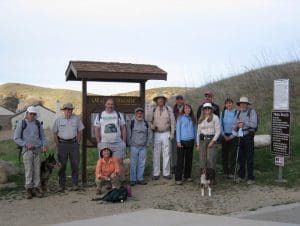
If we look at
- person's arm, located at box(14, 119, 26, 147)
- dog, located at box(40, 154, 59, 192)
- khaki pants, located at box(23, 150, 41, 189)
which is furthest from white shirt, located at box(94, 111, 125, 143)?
person's arm, located at box(14, 119, 26, 147)

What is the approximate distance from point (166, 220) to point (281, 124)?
456cm

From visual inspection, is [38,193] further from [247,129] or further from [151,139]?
[247,129]

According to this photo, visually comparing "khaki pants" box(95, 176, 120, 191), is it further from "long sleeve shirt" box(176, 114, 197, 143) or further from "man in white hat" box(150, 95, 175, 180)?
"long sleeve shirt" box(176, 114, 197, 143)

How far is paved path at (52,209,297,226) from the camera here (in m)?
7.91

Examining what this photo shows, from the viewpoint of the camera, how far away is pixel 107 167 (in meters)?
10.7

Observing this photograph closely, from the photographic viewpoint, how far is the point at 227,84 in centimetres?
2642

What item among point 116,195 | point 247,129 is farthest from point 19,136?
point 247,129

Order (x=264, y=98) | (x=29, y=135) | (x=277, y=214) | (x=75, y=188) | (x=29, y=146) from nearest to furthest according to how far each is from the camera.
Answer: (x=277, y=214) < (x=29, y=146) < (x=29, y=135) < (x=75, y=188) < (x=264, y=98)

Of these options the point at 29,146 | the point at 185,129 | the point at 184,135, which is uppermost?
the point at 185,129

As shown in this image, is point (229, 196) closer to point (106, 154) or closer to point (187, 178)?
point (187, 178)

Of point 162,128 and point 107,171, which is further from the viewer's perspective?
point 162,128

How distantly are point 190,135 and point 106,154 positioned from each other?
193 cm

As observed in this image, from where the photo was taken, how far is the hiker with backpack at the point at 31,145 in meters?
10.6

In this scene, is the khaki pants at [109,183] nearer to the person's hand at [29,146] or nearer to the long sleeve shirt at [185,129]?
the person's hand at [29,146]
